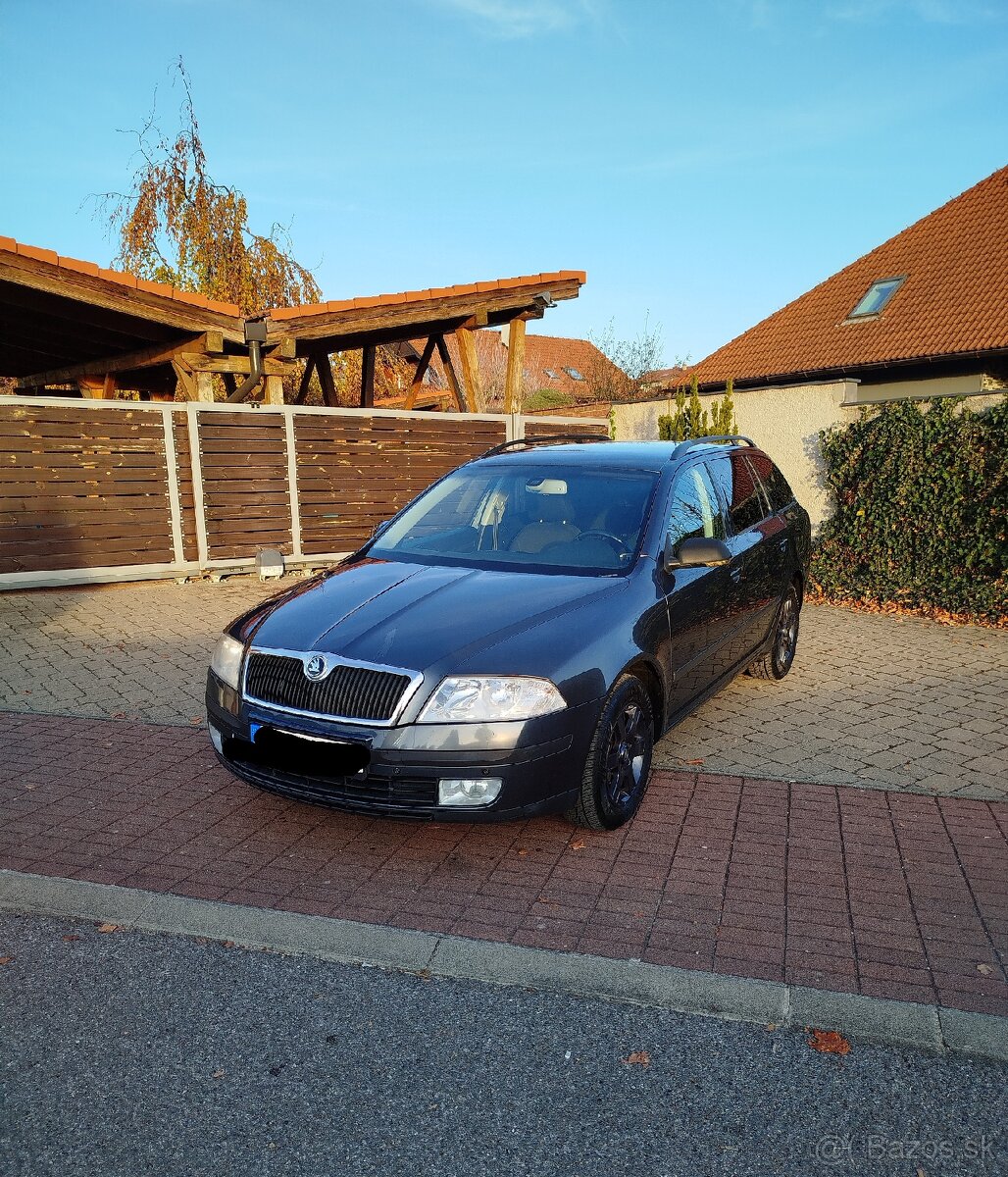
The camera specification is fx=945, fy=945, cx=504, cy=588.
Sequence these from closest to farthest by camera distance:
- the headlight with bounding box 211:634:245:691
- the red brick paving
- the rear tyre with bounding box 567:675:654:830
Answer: the red brick paving
the rear tyre with bounding box 567:675:654:830
the headlight with bounding box 211:634:245:691

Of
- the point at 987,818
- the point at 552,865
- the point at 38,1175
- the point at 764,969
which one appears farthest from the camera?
the point at 987,818

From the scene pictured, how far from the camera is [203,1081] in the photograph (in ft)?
8.63

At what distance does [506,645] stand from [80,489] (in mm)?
7649

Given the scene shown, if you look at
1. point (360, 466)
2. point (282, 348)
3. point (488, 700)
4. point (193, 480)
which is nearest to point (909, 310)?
point (360, 466)

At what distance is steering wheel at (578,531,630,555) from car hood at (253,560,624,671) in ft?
0.96

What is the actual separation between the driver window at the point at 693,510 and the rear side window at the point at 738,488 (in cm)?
21

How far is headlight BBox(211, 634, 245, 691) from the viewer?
163 inches

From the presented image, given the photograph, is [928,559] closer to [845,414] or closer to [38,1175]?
[845,414]

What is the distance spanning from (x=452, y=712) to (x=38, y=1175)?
1.89 m

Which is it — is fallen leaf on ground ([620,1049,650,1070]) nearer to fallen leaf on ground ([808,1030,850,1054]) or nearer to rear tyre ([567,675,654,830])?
fallen leaf on ground ([808,1030,850,1054])

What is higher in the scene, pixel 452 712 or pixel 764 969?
pixel 452 712

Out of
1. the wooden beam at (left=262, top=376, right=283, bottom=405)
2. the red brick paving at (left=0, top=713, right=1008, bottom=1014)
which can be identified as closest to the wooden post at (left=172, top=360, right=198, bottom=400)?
the wooden beam at (left=262, top=376, right=283, bottom=405)

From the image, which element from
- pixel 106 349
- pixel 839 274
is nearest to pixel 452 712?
pixel 106 349

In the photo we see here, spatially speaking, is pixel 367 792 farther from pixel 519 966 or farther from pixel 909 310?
pixel 909 310
